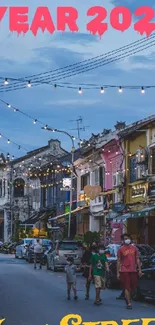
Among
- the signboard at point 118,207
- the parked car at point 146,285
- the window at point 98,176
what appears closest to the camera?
the parked car at point 146,285

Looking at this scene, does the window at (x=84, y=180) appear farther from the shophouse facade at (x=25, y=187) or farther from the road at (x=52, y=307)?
the road at (x=52, y=307)

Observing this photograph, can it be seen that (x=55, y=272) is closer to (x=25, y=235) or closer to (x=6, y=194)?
(x=25, y=235)

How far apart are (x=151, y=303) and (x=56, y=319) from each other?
5.12 meters

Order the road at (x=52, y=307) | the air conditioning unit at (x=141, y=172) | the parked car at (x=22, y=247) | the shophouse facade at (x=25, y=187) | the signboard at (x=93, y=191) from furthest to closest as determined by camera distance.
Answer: the shophouse facade at (x=25, y=187) < the parked car at (x=22, y=247) < the signboard at (x=93, y=191) < the air conditioning unit at (x=141, y=172) < the road at (x=52, y=307)

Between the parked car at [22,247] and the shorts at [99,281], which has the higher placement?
the parked car at [22,247]

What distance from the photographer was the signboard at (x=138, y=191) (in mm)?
38562

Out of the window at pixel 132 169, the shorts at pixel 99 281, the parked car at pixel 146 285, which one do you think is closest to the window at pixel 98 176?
the window at pixel 132 169

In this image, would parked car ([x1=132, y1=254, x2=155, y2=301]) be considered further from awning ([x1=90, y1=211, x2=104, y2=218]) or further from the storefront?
awning ([x1=90, y1=211, x2=104, y2=218])

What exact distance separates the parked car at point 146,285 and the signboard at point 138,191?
18.5 metres

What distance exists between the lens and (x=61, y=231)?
57.5 meters

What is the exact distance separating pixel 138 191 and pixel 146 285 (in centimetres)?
2086

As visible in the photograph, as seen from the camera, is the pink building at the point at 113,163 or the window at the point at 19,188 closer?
the pink building at the point at 113,163

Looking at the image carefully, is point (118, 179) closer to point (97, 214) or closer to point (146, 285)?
point (97, 214)

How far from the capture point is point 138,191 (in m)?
39.6
